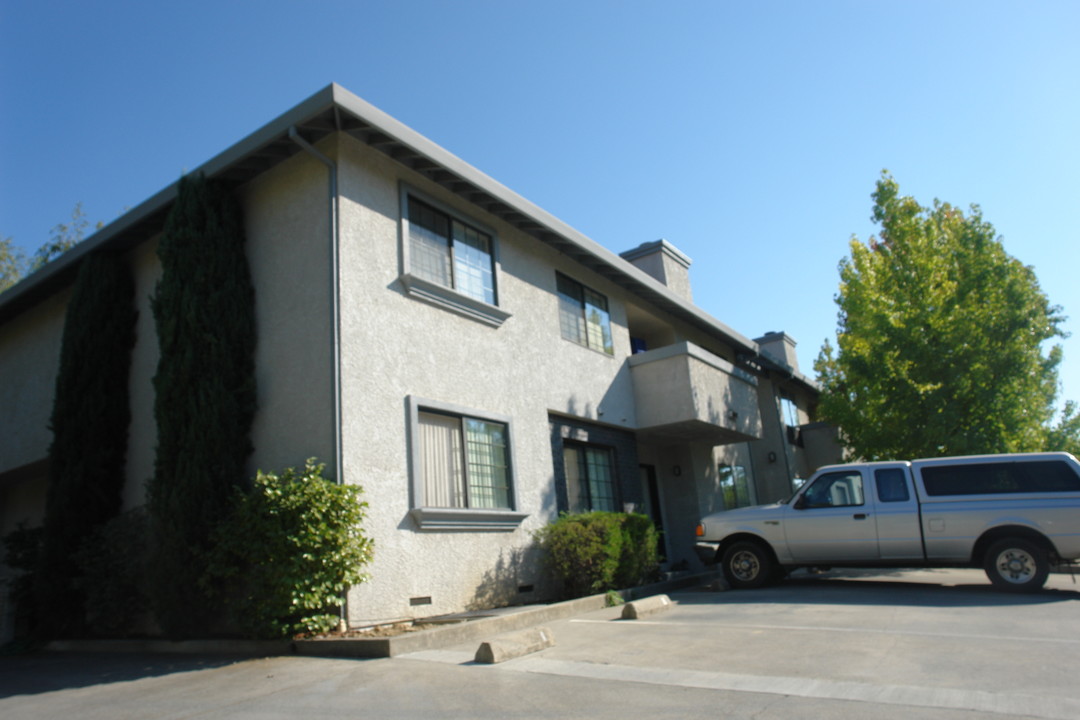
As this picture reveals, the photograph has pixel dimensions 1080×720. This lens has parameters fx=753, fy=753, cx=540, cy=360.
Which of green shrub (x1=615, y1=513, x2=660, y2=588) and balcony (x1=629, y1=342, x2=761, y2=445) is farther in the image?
balcony (x1=629, y1=342, x2=761, y2=445)

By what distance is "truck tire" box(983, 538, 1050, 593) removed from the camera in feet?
33.6

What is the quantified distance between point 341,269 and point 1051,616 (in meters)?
9.13

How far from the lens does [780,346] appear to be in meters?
26.5

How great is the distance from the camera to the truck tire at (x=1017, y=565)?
33.6 feet

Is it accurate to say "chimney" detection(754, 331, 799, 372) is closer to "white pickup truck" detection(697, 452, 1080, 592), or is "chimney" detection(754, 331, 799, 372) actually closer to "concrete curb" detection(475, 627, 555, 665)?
"white pickup truck" detection(697, 452, 1080, 592)

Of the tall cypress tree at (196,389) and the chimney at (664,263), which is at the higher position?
the chimney at (664,263)

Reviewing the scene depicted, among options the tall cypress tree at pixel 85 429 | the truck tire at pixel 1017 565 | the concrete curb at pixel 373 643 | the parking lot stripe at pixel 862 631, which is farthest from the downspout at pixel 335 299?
the truck tire at pixel 1017 565

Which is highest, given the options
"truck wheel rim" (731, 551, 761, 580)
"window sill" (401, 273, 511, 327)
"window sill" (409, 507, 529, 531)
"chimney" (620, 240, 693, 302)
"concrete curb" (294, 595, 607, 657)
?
"chimney" (620, 240, 693, 302)

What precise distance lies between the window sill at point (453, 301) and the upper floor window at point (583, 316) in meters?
2.24

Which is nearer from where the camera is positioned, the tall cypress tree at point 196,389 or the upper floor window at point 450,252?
the tall cypress tree at point 196,389

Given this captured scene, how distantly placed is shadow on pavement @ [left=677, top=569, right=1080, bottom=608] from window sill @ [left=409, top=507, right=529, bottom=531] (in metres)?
2.85

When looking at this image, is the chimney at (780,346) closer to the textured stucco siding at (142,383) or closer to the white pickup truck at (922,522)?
the white pickup truck at (922,522)

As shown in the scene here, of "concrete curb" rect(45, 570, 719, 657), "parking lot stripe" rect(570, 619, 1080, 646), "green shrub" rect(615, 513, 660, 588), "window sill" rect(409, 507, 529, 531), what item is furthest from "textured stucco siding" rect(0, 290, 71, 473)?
"parking lot stripe" rect(570, 619, 1080, 646)

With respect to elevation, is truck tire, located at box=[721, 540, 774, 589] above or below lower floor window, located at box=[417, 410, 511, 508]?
below
